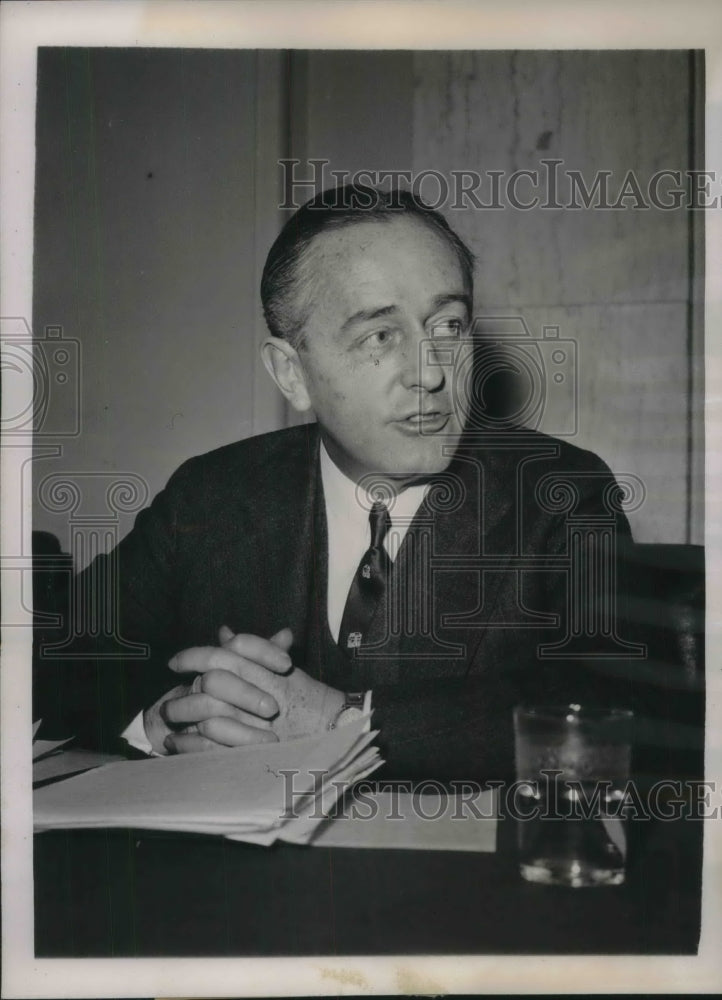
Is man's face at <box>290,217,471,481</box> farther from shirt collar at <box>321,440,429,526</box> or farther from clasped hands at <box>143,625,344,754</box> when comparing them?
clasped hands at <box>143,625,344,754</box>

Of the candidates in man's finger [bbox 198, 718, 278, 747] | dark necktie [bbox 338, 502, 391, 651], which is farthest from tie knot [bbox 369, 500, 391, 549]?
man's finger [bbox 198, 718, 278, 747]

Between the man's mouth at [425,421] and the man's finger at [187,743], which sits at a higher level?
the man's mouth at [425,421]

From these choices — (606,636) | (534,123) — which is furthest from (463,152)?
(606,636)

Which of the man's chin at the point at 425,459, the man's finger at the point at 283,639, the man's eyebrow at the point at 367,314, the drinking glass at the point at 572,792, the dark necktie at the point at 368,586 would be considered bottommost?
the drinking glass at the point at 572,792

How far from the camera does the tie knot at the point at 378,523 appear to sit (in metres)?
1.07

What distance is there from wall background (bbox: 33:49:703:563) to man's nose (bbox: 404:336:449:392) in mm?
91

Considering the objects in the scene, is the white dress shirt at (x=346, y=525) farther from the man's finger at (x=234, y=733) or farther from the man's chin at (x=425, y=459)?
the man's finger at (x=234, y=733)

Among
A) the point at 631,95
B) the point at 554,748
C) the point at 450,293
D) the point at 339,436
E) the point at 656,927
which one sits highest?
the point at 631,95

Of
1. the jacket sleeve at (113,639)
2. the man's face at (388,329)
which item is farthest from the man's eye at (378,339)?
the jacket sleeve at (113,639)

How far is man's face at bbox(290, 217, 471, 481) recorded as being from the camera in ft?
3.43

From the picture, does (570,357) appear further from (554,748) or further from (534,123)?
(554,748)

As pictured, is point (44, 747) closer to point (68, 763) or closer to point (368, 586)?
point (68, 763)

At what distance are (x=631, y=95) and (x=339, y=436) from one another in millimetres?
502

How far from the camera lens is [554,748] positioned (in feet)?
3.48
